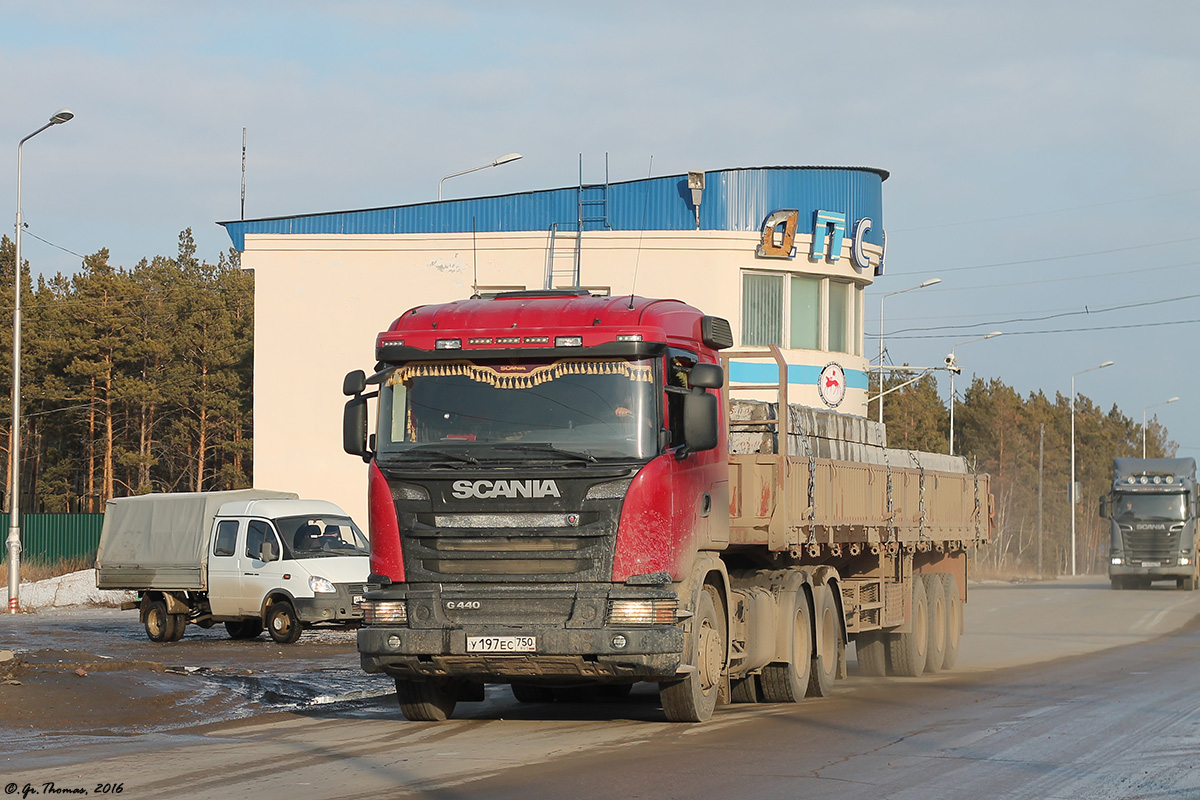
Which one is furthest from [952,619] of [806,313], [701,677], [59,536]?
[59,536]

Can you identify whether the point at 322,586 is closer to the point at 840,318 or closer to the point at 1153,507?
the point at 840,318

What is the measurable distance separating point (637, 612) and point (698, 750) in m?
1.11

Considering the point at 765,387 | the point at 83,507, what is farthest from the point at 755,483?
the point at 83,507

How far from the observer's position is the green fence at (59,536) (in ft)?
161

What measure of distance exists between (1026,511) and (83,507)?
61616 mm

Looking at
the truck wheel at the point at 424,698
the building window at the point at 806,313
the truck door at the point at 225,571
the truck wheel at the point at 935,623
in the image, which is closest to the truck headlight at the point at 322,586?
the truck door at the point at 225,571

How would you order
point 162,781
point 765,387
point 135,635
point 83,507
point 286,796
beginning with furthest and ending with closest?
1. point 83,507
2. point 135,635
3. point 765,387
4. point 162,781
5. point 286,796

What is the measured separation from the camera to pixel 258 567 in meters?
23.4

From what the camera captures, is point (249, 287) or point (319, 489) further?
point (249, 287)

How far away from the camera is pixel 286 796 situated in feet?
29.3

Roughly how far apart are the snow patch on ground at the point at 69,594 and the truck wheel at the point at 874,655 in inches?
773

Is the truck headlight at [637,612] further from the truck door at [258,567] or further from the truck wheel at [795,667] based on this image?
the truck door at [258,567]

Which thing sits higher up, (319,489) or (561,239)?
(561,239)

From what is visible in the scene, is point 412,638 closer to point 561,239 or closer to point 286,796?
point 286,796
